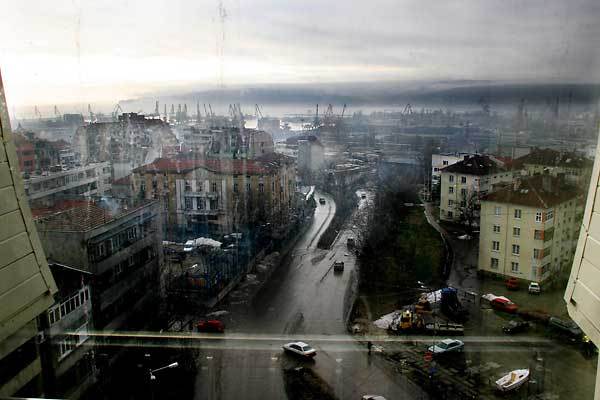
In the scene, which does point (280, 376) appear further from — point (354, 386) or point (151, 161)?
point (151, 161)

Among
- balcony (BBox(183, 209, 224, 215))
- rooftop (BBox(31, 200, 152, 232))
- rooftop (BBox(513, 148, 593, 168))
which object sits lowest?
balcony (BBox(183, 209, 224, 215))

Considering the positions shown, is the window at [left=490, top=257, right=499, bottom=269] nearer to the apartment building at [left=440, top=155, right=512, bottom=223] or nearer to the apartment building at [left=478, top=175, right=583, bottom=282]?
the apartment building at [left=478, top=175, right=583, bottom=282]

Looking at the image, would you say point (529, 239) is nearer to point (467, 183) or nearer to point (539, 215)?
point (539, 215)

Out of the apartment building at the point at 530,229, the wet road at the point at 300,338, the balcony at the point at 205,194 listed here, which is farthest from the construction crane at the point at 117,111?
the apartment building at the point at 530,229

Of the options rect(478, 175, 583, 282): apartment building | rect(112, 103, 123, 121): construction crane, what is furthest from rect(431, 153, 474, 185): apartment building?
rect(112, 103, 123, 121): construction crane

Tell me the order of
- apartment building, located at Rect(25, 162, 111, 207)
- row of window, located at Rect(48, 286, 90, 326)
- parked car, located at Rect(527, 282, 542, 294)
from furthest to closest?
apartment building, located at Rect(25, 162, 111, 207) < parked car, located at Rect(527, 282, 542, 294) < row of window, located at Rect(48, 286, 90, 326)

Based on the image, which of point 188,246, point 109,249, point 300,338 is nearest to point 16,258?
point 109,249

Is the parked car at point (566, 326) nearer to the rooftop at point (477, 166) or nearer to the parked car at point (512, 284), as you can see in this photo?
the parked car at point (512, 284)
